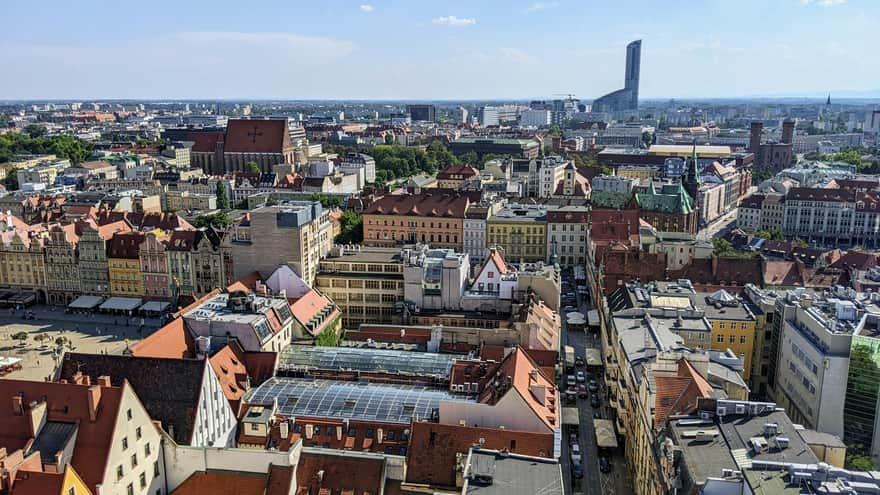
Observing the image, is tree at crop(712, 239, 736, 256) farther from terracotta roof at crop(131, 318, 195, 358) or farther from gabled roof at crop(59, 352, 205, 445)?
gabled roof at crop(59, 352, 205, 445)

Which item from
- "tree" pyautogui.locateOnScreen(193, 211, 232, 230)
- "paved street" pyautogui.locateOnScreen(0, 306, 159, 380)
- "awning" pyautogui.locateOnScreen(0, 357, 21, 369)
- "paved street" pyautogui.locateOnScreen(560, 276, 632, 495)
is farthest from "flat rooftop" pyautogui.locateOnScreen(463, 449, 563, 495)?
"tree" pyautogui.locateOnScreen(193, 211, 232, 230)

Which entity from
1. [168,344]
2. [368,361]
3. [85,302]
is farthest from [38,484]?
[85,302]

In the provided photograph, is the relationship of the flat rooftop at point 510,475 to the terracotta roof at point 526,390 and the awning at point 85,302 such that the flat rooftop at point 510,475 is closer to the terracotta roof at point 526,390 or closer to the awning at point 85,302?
the terracotta roof at point 526,390

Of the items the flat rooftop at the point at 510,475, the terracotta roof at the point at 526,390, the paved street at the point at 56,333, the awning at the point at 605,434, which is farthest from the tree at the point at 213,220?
the flat rooftop at the point at 510,475

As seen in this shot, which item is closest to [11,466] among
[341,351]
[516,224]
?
[341,351]

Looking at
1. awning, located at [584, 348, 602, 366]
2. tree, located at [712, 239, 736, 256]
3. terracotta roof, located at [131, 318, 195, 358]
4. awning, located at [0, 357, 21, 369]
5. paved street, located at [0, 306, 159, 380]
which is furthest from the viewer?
tree, located at [712, 239, 736, 256]

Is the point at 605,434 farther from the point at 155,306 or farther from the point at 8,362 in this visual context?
the point at 155,306

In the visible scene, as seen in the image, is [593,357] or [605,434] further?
[593,357]
